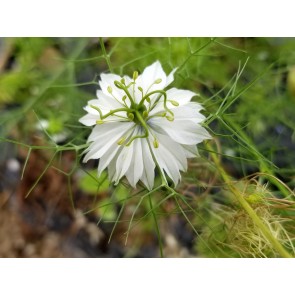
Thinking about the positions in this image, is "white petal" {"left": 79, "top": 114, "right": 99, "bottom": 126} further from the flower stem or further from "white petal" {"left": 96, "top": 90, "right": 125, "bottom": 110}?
the flower stem

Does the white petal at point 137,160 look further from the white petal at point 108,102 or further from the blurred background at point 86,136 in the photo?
the blurred background at point 86,136

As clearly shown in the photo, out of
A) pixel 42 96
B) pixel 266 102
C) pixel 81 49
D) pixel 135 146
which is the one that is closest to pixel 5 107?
pixel 42 96

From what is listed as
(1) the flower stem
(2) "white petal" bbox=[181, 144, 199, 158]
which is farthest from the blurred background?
(2) "white petal" bbox=[181, 144, 199, 158]

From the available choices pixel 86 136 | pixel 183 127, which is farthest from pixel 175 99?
pixel 86 136

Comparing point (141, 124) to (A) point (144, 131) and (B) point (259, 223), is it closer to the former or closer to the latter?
(A) point (144, 131)

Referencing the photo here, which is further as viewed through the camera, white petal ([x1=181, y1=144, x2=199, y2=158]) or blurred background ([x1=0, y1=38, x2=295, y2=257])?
blurred background ([x1=0, y1=38, x2=295, y2=257])

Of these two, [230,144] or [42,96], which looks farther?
[42,96]

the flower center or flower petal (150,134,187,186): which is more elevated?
the flower center

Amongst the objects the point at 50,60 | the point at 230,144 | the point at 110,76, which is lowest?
the point at 230,144

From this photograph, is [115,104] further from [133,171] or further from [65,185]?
[65,185]

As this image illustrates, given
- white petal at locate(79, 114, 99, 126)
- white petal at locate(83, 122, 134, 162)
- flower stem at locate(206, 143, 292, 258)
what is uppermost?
white petal at locate(79, 114, 99, 126)
